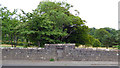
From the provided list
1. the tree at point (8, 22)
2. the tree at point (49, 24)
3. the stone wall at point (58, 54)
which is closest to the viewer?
the stone wall at point (58, 54)

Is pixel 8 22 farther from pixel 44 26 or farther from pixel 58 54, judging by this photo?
pixel 58 54

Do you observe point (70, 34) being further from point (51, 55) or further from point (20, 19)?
point (51, 55)

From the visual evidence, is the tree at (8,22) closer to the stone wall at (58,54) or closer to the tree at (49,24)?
the tree at (49,24)

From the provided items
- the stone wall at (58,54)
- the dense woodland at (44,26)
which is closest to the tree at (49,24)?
the dense woodland at (44,26)

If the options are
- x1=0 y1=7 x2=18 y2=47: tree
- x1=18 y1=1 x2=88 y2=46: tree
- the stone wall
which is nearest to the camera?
the stone wall

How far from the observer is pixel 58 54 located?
13.2 m

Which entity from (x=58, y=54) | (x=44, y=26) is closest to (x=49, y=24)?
(x=44, y=26)

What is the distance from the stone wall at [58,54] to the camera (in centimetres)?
→ 1319

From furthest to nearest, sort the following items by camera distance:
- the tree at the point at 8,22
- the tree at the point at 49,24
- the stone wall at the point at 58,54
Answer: the tree at the point at 8,22 < the tree at the point at 49,24 < the stone wall at the point at 58,54

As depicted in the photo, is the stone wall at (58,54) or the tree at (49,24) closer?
the stone wall at (58,54)

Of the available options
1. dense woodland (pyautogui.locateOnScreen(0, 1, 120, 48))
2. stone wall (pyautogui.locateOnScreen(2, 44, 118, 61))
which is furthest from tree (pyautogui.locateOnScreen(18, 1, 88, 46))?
stone wall (pyautogui.locateOnScreen(2, 44, 118, 61))

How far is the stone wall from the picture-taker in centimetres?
1319

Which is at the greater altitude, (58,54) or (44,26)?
(44,26)

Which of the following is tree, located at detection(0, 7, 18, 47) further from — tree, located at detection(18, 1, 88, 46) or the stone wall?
the stone wall
